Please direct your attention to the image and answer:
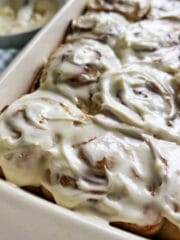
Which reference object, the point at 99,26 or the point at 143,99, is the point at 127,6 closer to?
the point at 99,26

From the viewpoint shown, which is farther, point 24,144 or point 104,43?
point 104,43

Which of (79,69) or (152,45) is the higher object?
(79,69)

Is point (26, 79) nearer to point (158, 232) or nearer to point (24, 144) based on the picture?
point (24, 144)

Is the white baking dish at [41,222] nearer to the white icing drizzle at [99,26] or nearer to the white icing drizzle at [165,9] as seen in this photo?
the white icing drizzle at [99,26]

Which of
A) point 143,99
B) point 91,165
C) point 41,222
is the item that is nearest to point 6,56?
point 143,99

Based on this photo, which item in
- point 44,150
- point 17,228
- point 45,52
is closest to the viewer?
point 17,228

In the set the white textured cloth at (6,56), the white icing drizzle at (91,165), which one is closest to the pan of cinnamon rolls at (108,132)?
the white icing drizzle at (91,165)

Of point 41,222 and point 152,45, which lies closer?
point 41,222

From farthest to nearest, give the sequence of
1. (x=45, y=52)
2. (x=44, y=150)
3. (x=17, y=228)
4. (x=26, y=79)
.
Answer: (x=45, y=52) → (x=26, y=79) → (x=44, y=150) → (x=17, y=228)

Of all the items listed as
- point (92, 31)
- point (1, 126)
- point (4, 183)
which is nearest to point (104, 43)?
point (92, 31)

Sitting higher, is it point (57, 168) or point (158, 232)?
point (57, 168)
